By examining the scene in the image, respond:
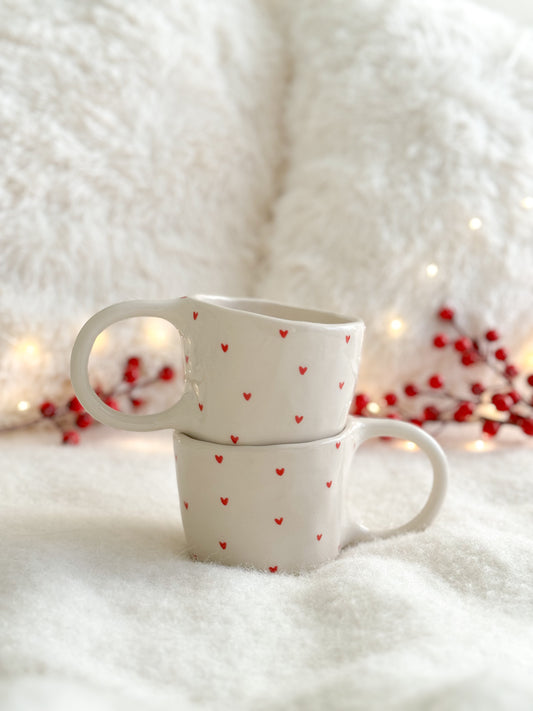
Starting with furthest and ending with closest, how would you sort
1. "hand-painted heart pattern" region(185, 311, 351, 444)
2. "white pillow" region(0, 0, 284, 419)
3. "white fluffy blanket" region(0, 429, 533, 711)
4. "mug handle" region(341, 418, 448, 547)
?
1. "white pillow" region(0, 0, 284, 419)
2. "mug handle" region(341, 418, 448, 547)
3. "hand-painted heart pattern" region(185, 311, 351, 444)
4. "white fluffy blanket" region(0, 429, 533, 711)

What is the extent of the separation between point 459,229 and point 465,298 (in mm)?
90

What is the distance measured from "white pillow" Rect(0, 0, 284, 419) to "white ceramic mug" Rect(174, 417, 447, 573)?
0.42 metres

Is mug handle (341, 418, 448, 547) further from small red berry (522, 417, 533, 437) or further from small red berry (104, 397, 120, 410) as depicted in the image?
small red berry (104, 397, 120, 410)

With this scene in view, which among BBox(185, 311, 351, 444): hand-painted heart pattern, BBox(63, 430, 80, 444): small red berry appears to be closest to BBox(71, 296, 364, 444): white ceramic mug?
BBox(185, 311, 351, 444): hand-painted heart pattern

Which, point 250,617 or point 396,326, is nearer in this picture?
point 250,617

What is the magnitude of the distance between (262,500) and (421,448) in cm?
16

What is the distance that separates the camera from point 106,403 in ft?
3.18

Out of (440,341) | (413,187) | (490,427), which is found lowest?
(490,427)

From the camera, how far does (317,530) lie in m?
0.63

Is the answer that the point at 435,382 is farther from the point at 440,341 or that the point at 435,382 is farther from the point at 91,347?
the point at 91,347

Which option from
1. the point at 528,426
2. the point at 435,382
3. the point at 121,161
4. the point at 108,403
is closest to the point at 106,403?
the point at 108,403

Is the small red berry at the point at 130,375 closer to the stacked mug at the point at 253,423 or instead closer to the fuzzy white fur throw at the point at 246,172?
the fuzzy white fur throw at the point at 246,172

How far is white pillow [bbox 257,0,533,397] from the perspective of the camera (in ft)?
3.33

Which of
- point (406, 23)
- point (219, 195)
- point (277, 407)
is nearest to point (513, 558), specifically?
point (277, 407)
